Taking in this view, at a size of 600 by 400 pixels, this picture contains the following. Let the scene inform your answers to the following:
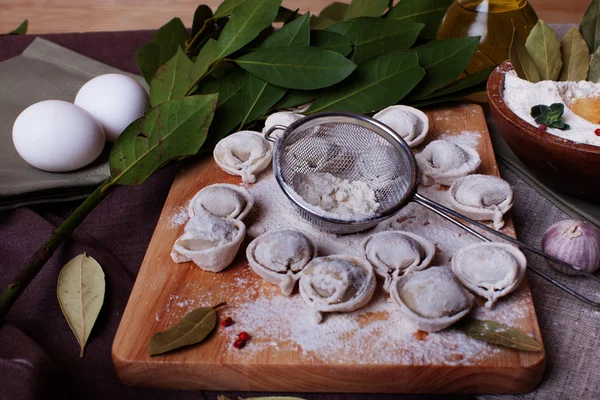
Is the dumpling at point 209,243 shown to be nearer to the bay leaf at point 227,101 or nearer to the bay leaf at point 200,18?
the bay leaf at point 227,101

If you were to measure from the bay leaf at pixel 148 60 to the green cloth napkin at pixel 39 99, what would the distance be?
0.39ft

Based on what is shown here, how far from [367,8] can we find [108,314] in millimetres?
1043

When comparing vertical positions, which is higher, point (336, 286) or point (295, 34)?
point (295, 34)

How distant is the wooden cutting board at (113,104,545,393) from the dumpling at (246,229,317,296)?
36mm

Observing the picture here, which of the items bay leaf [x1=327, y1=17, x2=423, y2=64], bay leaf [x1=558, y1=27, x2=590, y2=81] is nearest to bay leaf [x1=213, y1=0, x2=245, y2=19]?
bay leaf [x1=327, y1=17, x2=423, y2=64]

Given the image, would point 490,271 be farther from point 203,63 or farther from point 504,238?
point 203,63

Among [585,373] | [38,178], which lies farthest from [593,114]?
[38,178]

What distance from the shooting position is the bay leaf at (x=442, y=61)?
4.88ft

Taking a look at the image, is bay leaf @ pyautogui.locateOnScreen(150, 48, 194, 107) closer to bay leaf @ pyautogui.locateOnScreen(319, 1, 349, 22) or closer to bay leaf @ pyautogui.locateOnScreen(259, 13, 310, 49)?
bay leaf @ pyautogui.locateOnScreen(259, 13, 310, 49)

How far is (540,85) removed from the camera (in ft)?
4.22

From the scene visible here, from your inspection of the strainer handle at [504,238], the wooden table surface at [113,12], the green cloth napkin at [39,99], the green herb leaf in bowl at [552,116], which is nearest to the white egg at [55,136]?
the green cloth napkin at [39,99]

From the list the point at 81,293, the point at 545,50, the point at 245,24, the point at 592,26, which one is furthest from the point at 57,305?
the point at 592,26

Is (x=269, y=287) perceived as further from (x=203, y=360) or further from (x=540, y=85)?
(x=540, y=85)

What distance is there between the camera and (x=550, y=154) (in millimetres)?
1169
